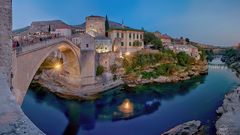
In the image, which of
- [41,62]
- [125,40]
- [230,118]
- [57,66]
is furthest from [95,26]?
[230,118]

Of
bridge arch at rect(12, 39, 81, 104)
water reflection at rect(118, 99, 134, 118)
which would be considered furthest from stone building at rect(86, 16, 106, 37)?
water reflection at rect(118, 99, 134, 118)

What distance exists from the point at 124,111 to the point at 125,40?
57.6ft

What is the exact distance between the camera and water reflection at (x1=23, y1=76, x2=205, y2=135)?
15.6 meters

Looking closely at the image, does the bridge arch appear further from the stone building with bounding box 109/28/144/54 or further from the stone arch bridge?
the stone building with bounding box 109/28/144/54

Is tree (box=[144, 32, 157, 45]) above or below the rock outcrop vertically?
above

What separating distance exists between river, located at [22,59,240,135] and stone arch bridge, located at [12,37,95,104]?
10.4 ft

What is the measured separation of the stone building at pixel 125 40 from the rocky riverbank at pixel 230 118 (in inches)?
675

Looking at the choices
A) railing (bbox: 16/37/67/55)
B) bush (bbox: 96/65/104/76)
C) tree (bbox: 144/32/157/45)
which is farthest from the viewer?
tree (bbox: 144/32/157/45)

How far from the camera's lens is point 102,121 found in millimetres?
15484

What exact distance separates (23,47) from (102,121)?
752 cm

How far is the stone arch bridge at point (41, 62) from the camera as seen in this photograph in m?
9.91

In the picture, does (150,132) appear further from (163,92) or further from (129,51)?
(129,51)

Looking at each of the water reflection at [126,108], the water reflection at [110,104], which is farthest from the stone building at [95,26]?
the water reflection at [126,108]

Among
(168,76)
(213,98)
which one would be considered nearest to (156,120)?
(213,98)
